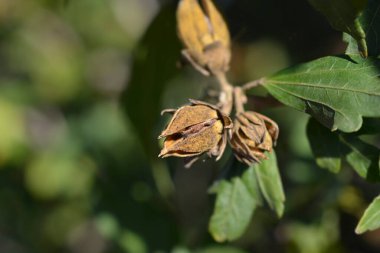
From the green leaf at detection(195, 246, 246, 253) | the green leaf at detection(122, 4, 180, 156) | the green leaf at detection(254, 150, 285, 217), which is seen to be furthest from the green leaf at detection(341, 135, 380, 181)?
the green leaf at detection(195, 246, 246, 253)

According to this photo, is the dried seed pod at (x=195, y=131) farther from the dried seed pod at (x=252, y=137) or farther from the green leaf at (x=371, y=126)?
the green leaf at (x=371, y=126)

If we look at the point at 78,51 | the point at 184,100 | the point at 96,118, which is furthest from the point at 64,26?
the point at 184,100

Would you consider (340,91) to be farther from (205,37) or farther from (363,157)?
(205,37)

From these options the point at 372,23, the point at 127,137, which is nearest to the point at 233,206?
the point at 372,23

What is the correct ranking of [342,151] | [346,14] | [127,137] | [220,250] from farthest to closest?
[127,137], [220,250], [342,151], [346,14]

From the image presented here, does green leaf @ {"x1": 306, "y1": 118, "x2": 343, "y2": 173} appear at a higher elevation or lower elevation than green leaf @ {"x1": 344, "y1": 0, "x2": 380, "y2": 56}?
lower

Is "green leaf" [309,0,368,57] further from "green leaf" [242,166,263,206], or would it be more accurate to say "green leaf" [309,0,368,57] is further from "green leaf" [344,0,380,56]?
"green leaf" [242,166,263,206]

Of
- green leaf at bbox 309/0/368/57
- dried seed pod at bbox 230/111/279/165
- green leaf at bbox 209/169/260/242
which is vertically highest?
green leaf at bbox 309/0/368/57
